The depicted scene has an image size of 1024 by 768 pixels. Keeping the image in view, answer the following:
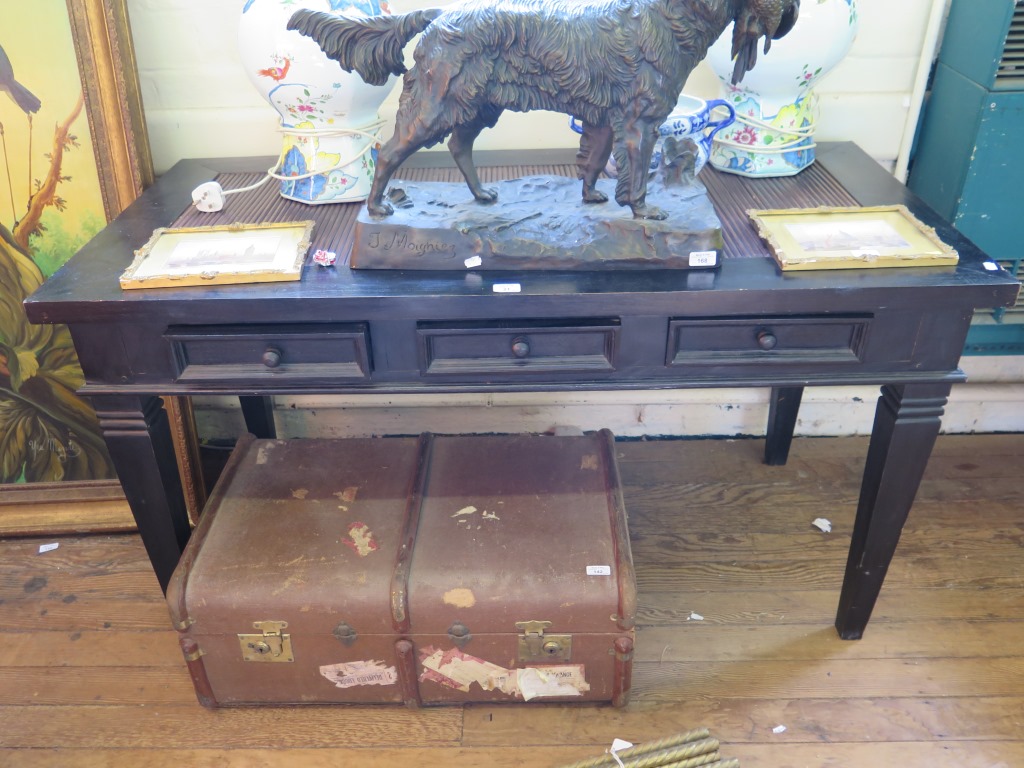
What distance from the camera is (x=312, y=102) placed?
1.44 metres

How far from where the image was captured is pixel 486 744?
1426mm

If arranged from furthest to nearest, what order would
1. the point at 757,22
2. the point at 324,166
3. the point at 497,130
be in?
the point at 497,130, the point at 324,166, the point at 757,22

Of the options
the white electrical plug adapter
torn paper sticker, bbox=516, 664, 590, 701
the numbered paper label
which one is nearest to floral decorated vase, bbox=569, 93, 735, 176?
the numbered paper label

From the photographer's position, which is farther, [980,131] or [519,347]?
[980,131]

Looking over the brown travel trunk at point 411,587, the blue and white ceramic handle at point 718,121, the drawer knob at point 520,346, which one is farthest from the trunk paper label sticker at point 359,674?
the blue and white ceramic handle at point 718,121

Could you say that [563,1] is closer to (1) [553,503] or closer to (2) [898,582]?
(1) [553,503]

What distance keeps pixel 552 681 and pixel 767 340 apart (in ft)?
2.26

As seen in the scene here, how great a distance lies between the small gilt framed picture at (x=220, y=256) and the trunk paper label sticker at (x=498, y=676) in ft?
2.21

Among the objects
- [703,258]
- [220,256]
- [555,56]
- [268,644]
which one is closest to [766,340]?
[703,258]

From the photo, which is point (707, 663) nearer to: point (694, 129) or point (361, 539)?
point (361, 539)

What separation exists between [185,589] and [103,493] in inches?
26.0

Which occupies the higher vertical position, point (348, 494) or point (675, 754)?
point (348, 494)

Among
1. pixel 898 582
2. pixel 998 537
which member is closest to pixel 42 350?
pixel 898 582

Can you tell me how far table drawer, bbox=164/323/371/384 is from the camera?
121 centimetres
